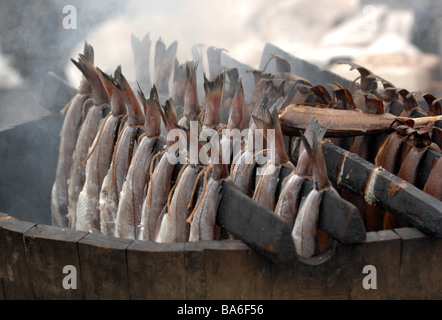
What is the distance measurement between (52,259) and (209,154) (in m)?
0.81

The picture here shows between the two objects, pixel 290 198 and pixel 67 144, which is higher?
pixel 67 144

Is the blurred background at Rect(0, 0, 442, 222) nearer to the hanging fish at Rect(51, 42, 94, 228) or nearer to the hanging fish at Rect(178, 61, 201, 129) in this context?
the hanging fish at Rect(51, 42, 94, 228)

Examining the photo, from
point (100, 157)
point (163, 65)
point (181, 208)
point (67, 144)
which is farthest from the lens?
point (163, 65)

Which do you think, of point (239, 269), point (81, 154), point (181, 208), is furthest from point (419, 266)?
point (81, 154)

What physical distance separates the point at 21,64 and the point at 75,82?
1.89 ft

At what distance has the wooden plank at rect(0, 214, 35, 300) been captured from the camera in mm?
1960

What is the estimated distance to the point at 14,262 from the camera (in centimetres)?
198

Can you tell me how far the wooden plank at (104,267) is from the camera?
1.83 metres

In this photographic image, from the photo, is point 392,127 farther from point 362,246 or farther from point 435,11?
point 435,11

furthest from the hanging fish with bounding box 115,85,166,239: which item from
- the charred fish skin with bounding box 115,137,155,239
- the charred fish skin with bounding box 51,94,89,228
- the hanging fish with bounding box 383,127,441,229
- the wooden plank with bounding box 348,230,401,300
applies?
the hanging fish with bounding box 383,127,441,229

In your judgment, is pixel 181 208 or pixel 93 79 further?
pixel 93 79

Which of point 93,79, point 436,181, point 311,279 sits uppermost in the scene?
point 93,79

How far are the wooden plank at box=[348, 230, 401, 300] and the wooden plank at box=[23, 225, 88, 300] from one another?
1.06 meters

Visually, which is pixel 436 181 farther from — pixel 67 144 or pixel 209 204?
pixel 67 144
